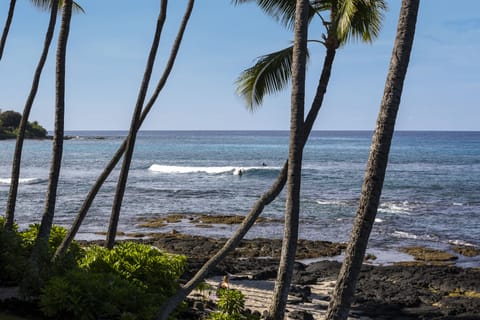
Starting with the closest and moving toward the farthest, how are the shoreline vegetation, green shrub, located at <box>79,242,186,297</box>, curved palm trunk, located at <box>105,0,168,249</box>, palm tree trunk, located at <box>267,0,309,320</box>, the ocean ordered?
palm tree trunk, located at <box>267,0,309,320</box>, green shrub, located at <box>79,242,186,297</box>, curved palm trunk, located at <box>105,0,168,249</box>, the shoreline vegetation, the ocean

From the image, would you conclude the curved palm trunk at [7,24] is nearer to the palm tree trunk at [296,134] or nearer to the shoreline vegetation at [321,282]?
the shoreline vegetation at [321,282]

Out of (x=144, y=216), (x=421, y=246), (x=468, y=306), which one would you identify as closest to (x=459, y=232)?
(x=421, y=246)

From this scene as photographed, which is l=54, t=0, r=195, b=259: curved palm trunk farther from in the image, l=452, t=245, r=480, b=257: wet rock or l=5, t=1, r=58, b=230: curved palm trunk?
l=452, t=245, r=480, b=257: wet rock

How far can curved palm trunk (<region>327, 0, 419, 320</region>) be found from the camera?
6031 mm

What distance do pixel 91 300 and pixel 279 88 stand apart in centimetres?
440

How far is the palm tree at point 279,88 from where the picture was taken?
27.9 feet

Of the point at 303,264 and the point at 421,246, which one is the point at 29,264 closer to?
the point at 303,264

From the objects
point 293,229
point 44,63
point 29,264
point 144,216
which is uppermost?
point 44,63

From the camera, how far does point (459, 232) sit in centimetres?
2570

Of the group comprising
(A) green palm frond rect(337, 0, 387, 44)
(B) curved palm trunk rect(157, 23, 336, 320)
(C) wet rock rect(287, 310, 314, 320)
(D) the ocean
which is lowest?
(D) the ocean

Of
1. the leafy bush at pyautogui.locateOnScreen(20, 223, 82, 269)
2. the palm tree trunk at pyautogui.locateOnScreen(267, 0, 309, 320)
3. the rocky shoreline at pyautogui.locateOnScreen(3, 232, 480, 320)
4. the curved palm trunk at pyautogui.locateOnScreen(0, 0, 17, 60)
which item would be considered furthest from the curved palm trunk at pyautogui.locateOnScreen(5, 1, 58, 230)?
the palm tree trunk at pyautogui.locateOnScreen(267, 0, 309, 320)

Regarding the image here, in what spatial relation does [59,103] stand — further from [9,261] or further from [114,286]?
[9,261]

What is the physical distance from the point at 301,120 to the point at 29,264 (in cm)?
525

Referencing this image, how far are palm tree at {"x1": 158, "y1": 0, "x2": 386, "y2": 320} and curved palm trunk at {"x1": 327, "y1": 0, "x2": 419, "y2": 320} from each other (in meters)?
1.88
